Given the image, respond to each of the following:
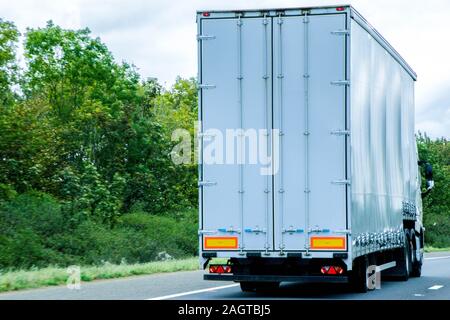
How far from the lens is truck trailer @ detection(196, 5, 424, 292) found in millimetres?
16047

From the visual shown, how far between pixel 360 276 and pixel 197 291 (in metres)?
2.86

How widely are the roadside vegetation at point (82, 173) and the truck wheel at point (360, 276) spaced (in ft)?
18.3

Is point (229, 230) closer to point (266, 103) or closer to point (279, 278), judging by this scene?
point (279, 278)

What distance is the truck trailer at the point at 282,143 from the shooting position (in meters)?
16.0

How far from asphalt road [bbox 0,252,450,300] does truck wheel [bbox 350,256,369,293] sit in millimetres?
170

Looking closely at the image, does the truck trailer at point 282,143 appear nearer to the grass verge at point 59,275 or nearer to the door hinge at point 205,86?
the door hinge at point 205,86

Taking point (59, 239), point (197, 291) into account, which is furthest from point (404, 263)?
point (59, 239)

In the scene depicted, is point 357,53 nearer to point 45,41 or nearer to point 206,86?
point 206,86

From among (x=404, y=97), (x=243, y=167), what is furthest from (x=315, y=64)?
(x=404, y=97)

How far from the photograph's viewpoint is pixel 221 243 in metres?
16.4

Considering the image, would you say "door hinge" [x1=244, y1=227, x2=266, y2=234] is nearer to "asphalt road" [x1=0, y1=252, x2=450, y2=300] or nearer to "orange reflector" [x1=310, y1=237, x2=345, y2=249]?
"orange reflector" [x1=310, y1=237, x2=345, y2=249]

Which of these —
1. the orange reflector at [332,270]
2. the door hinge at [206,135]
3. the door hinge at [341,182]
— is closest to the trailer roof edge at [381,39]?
the door hinge at [341,182]

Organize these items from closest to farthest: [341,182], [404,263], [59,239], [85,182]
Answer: [341,182]
[404,263]
[59,239]
[85,182]

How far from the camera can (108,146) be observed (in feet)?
145
